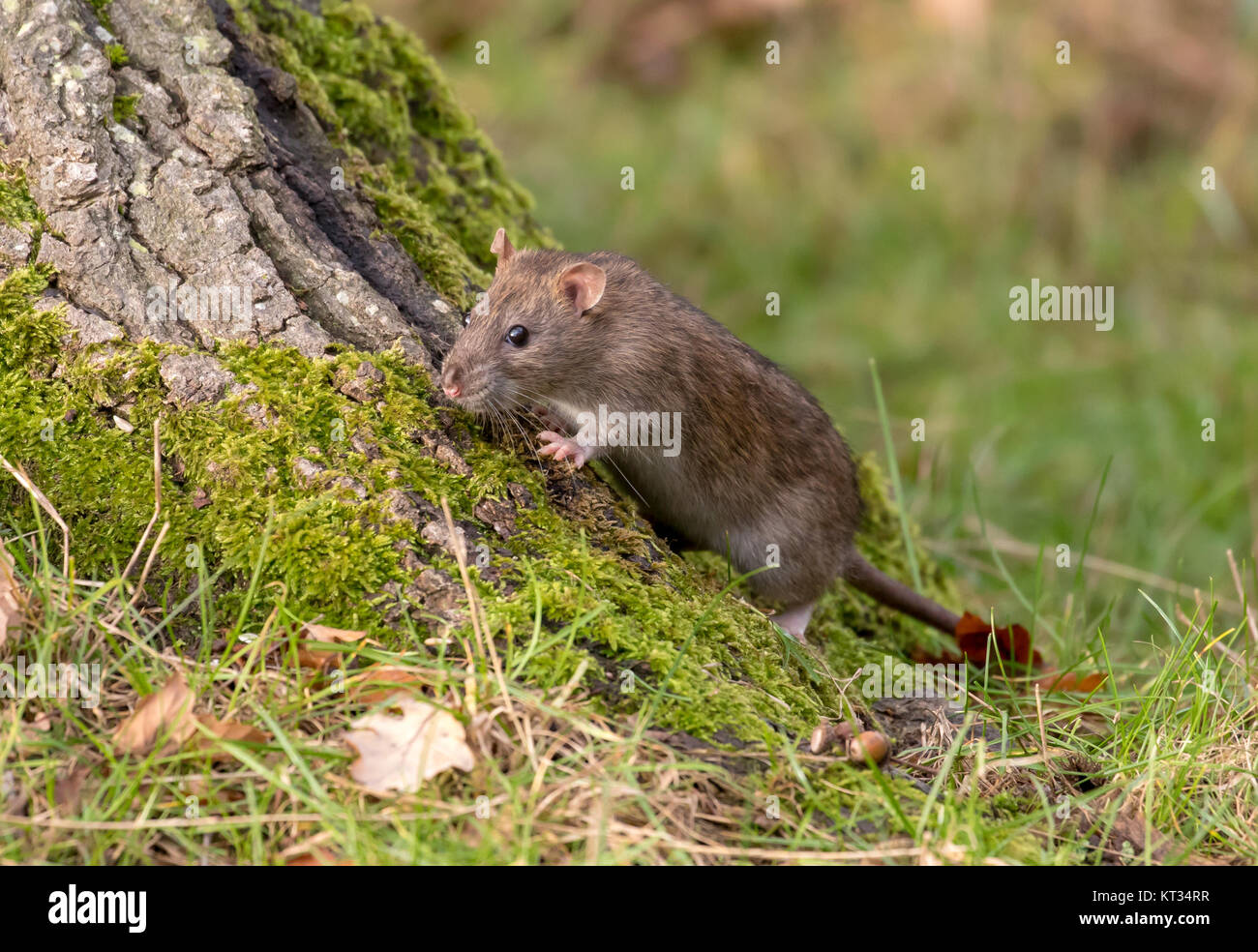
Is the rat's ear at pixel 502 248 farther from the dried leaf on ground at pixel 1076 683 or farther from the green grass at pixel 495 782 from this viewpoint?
the dried leaf on ground at pixel 1076 683

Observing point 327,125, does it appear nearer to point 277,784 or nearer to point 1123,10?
point 277,784

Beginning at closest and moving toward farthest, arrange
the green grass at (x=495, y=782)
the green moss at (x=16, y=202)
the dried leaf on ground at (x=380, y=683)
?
the green grass at (x=495, y=782)
the dried leaf on ground at (x=380, y=683)
the green moss at (x=16, y=202)

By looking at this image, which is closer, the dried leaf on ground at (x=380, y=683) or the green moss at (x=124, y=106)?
the dried leaf on ground at (x=380, y=683)

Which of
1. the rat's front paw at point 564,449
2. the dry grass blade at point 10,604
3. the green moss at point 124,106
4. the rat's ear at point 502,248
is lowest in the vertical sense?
the dry grass blade at point 10,604

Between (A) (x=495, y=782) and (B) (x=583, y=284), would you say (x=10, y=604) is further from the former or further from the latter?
(B) (x=583, y=284)

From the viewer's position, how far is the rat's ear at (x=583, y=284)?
4.12 metres

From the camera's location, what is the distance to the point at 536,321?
13.6 ft

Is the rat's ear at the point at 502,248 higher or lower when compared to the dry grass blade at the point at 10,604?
higher

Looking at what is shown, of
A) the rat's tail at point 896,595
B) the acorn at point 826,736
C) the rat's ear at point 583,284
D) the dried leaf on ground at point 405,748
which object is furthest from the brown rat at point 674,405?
the dried leaf on ground at point 405,748

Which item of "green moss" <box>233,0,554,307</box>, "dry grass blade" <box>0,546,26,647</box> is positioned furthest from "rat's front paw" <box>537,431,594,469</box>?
"dry grass blade" <box>0,546,26,647</box>

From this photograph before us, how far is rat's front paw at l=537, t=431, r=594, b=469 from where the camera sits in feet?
12.3

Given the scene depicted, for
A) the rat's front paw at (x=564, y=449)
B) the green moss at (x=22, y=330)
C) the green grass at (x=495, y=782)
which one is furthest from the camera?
the rat's front paw at (x=564, y=449)

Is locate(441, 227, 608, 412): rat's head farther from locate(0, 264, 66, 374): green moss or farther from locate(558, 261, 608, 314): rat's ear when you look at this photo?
locate(0, 264, 66, 374): green moss

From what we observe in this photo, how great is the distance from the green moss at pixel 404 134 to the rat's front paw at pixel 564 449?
28.1 inches
